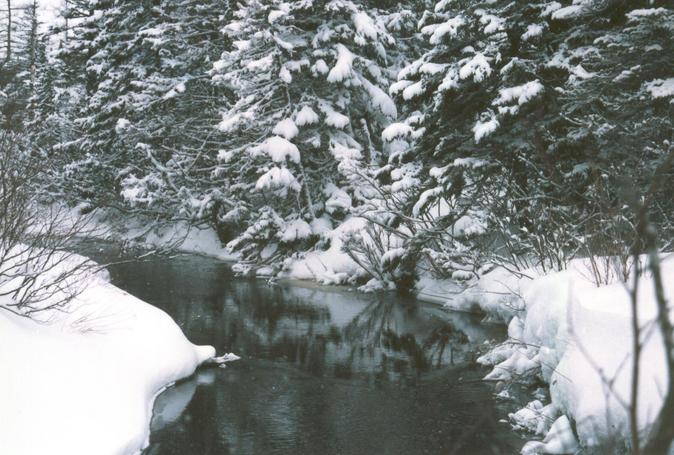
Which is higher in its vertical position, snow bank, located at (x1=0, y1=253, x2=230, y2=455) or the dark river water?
snow bank, located at (x1=0, y1=253, x2=230, y2=455)

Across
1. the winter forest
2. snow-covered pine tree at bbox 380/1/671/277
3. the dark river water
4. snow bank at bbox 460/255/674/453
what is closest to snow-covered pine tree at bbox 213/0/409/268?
the winter forest

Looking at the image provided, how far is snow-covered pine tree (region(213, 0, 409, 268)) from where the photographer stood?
18109 mm

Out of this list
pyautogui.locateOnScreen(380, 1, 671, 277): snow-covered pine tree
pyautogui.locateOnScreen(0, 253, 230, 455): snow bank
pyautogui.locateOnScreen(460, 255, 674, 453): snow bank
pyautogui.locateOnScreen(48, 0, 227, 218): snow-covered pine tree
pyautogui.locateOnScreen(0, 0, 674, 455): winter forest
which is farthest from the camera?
pyautogui.locateOnScreen(48, 0, 227, 218): snow-covered pine tree

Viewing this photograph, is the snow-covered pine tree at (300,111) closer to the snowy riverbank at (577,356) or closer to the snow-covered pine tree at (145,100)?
the snow-covered pine tree at (145,100)

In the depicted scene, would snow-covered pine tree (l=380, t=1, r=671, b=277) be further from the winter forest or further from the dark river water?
the dark river water

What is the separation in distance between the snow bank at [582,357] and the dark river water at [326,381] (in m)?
0.59

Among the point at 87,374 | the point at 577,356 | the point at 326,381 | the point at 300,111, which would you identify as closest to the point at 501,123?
the point at 326,381

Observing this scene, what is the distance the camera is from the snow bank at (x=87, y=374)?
5.69 metres

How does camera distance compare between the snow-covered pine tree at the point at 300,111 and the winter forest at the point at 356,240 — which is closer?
the winter forest at the point at 356,240

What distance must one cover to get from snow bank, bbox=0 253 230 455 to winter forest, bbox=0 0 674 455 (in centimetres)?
3

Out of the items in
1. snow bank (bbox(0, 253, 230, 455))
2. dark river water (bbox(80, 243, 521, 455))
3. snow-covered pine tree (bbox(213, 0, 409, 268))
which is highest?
snow-covered pine tree (bbox(213, 0, 409, 268))

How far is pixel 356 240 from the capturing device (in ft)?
55.1

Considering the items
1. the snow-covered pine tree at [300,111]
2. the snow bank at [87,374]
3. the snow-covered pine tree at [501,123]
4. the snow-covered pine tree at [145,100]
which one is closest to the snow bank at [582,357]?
the snow-covered pine tree at [501,123]

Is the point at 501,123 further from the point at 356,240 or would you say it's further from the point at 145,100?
the point at 145,100
